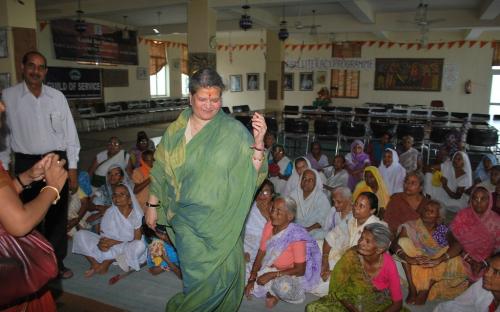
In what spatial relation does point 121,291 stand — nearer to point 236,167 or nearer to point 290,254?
point 290,254

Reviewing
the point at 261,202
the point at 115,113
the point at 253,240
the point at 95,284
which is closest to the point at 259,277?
the point at 253,240

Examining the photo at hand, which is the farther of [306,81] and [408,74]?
[306,81]

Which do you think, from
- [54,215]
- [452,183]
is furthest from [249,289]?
[452,183]

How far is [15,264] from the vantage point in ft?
4.82

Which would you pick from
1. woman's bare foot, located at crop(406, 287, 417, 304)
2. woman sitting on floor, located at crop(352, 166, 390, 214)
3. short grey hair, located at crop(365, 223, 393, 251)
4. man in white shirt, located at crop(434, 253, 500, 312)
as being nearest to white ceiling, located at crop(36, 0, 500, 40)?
woman sitting on floor, located at crop(352, 166, 390, 214)

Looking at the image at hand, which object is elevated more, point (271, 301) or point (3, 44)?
point (3, 44)

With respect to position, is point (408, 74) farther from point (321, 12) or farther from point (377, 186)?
point (377, 186)

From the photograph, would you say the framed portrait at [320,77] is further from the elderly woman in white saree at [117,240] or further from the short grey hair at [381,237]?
the short grey hair at [381,237]

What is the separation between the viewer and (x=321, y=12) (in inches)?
441

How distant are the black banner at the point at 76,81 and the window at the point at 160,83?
3649mm

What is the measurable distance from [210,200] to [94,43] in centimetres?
1215

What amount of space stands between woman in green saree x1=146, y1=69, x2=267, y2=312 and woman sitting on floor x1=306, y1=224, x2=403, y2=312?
2.40ft

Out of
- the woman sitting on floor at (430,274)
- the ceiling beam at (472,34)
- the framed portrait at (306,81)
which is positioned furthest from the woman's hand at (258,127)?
the framed portrait at (306,81)

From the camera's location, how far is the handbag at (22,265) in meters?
1.45
